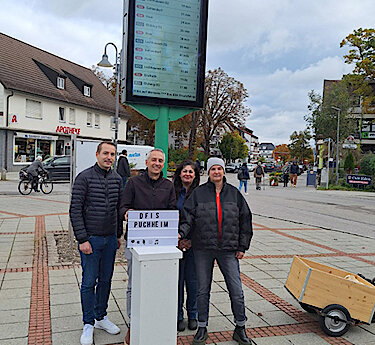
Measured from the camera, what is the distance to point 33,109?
31953 mm

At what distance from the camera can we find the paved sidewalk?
12.9 feet

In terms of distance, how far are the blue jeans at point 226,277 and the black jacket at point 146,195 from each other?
593 millimetres

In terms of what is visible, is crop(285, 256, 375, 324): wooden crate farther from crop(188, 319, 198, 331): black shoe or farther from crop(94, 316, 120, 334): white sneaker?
crop(94, 316, 120, 334): white sneaker

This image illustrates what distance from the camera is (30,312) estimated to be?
14.2 ft

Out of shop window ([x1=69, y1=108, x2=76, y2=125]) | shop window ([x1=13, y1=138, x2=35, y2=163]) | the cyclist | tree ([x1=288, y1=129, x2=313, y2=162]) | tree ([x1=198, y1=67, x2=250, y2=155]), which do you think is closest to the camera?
the cyclist

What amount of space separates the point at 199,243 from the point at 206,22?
3775mm

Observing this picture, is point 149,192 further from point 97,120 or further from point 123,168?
point 97,120

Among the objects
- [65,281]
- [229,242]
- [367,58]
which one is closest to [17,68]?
[367,58]

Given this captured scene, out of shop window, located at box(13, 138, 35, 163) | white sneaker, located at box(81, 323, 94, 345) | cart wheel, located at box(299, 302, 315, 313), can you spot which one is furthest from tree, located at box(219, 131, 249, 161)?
white sneaker, located at box(81, 323, 94, 345)

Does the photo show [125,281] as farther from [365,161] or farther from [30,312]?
[365,161]

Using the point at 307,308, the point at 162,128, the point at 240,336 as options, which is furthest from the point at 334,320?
the point at 162,128

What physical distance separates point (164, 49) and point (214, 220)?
3.10 m

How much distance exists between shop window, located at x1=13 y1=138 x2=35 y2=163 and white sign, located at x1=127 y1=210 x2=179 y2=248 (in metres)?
30.0

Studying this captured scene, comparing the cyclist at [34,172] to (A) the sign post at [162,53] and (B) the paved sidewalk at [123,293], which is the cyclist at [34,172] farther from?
(A) the sign post at [162,53]
